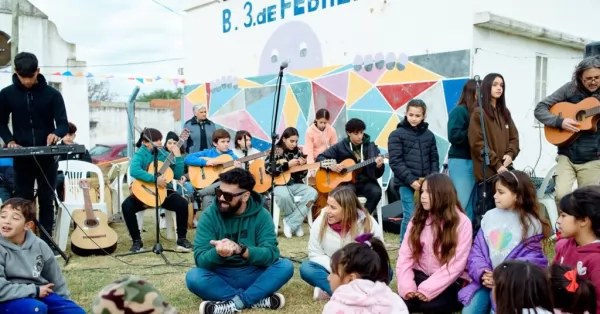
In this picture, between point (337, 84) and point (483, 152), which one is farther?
point (337, 84)

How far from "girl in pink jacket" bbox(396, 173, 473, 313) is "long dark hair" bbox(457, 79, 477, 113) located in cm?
165

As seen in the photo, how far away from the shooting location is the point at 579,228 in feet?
10.7

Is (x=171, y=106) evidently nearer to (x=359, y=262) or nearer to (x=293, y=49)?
(x=293, y=49)

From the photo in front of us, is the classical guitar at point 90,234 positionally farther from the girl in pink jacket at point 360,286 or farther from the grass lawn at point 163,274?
the girl in pink jacket at point 360,286

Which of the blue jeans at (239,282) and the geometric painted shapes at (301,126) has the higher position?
the geometric painted shapes at (301,126)

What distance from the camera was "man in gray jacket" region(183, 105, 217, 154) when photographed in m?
8.24

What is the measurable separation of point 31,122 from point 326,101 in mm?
5134

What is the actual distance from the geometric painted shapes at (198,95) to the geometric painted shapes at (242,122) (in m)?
0.54

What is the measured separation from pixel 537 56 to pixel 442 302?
5.33 meters

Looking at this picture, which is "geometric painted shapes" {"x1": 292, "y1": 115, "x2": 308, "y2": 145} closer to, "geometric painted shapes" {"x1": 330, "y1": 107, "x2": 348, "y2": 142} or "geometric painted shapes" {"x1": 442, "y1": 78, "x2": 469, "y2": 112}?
"geometric painted shapes" {"x1": 330, "y1": 107, "x2": 348, "y2": 142}

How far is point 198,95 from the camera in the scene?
12.7m

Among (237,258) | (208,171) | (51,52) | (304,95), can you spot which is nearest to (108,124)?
(51,52)

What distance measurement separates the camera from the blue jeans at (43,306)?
135 inches

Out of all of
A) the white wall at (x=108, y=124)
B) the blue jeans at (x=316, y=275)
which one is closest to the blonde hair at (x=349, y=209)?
the blue jeans at (x=316, y=275)
